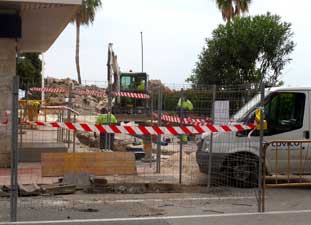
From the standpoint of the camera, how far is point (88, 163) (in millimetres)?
11742

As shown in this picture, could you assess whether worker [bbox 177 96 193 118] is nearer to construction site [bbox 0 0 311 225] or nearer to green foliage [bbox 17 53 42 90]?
construction site [bbox 0 0 311 225]

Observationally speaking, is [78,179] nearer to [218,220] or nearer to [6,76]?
[218,220]

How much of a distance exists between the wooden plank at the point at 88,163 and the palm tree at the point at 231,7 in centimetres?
3354

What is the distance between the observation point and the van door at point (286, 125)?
11703 mm

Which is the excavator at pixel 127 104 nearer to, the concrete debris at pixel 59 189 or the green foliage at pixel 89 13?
the concrete debris at pixel 59 189

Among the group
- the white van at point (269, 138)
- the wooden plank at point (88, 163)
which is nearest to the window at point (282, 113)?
the white van at point (269, 138)

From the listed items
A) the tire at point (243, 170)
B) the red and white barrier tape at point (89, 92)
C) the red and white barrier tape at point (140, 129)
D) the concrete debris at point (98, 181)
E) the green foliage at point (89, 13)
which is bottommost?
the concrete debris at point (98, 181)

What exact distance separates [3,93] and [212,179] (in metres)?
5.47

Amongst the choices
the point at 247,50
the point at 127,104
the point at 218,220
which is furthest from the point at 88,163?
the point at 247,50

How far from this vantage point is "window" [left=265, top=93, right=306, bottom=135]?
11.8 metres

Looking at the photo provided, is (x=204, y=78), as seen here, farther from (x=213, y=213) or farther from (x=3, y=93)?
(x=213, y=213)

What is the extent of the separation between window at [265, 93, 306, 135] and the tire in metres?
0.69

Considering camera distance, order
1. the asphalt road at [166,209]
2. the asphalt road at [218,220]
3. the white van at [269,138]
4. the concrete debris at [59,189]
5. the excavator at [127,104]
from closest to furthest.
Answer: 1. the asphalt road at [218,220]
2. the asphalt road at [166,209]
3. the concrete debris at [59,189]
4. the white van at [269,138]
5. the excavator at [127,104]

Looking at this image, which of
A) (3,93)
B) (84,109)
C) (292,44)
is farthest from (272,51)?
(3,93)
